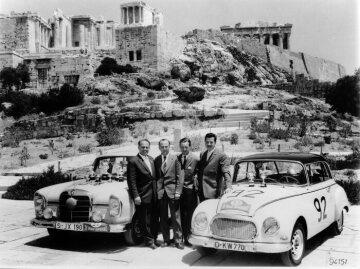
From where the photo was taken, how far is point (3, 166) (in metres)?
19.0

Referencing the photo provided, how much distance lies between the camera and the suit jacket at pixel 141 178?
641 cm

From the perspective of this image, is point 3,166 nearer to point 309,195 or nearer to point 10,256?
point 10,256

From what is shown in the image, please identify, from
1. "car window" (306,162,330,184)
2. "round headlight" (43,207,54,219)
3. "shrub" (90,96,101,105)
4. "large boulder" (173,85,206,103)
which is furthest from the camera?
"shrub" (90,96,101,105)

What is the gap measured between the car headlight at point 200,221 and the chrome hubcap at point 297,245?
114cm

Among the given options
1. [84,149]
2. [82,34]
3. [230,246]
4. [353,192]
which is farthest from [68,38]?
[230,246]

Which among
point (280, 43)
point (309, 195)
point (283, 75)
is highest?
point (280, 43)

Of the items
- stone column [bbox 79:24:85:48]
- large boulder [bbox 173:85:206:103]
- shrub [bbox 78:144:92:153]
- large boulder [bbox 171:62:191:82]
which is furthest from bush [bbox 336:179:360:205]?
stone column [bbox 79:24:85:48]

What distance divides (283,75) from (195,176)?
199 ft

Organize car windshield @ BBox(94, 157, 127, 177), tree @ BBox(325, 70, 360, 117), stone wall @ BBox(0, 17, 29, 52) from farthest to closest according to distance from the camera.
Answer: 1. stone wall @ BBox(0, 17, 29, 52)
2. tree @ BBox(325, 70, 360, 117)
3. car windshield @ BBox(94, 157, 127, 177)

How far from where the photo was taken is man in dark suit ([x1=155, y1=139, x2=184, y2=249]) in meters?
6.39

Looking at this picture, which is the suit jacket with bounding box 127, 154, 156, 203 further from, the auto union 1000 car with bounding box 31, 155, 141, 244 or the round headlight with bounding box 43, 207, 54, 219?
the round headlight with bounding box 43, 207, 54, 219

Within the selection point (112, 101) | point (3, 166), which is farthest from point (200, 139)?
point (112, 101)

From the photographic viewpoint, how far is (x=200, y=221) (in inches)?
229

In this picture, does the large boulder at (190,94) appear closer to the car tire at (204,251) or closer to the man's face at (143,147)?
the man's face at (143,147)
